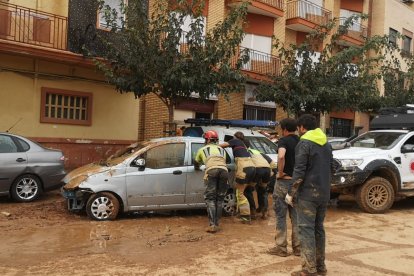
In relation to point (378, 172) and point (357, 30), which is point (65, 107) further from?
point (357, 30)

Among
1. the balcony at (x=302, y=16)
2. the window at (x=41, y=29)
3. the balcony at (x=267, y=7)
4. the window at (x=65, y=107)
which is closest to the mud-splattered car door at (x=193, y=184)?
the window at (x=65, y=107)

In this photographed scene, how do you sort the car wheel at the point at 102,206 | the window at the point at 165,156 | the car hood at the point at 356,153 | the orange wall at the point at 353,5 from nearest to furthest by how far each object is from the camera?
the car wheel at the point at 102,206, the window at the point at 165,156, the car hood at the point at 356,153, the orange wall at the point at 353,5

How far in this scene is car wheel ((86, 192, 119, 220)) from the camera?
7.83 meters

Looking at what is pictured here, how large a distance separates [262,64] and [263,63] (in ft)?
0.31

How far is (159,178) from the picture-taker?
809 centimetres

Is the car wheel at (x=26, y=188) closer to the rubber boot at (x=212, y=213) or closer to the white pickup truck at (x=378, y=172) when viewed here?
the rubber boot at (x=212, y=213)

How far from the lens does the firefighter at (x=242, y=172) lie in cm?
784

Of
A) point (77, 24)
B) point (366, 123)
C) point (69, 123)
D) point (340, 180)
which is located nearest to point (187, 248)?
point (340, 180)

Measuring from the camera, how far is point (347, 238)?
7309 mm

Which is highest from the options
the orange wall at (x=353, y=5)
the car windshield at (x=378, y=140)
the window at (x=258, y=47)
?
the orange wall at (x=353, y=5)

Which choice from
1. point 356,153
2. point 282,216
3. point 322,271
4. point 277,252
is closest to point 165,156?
point 282,216

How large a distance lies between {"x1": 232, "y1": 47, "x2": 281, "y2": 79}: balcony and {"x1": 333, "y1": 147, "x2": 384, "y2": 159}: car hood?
8987 millimetres

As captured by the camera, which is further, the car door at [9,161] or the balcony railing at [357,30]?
the balcony railing at [357,30]

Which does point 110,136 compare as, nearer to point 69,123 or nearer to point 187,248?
point 69,123
